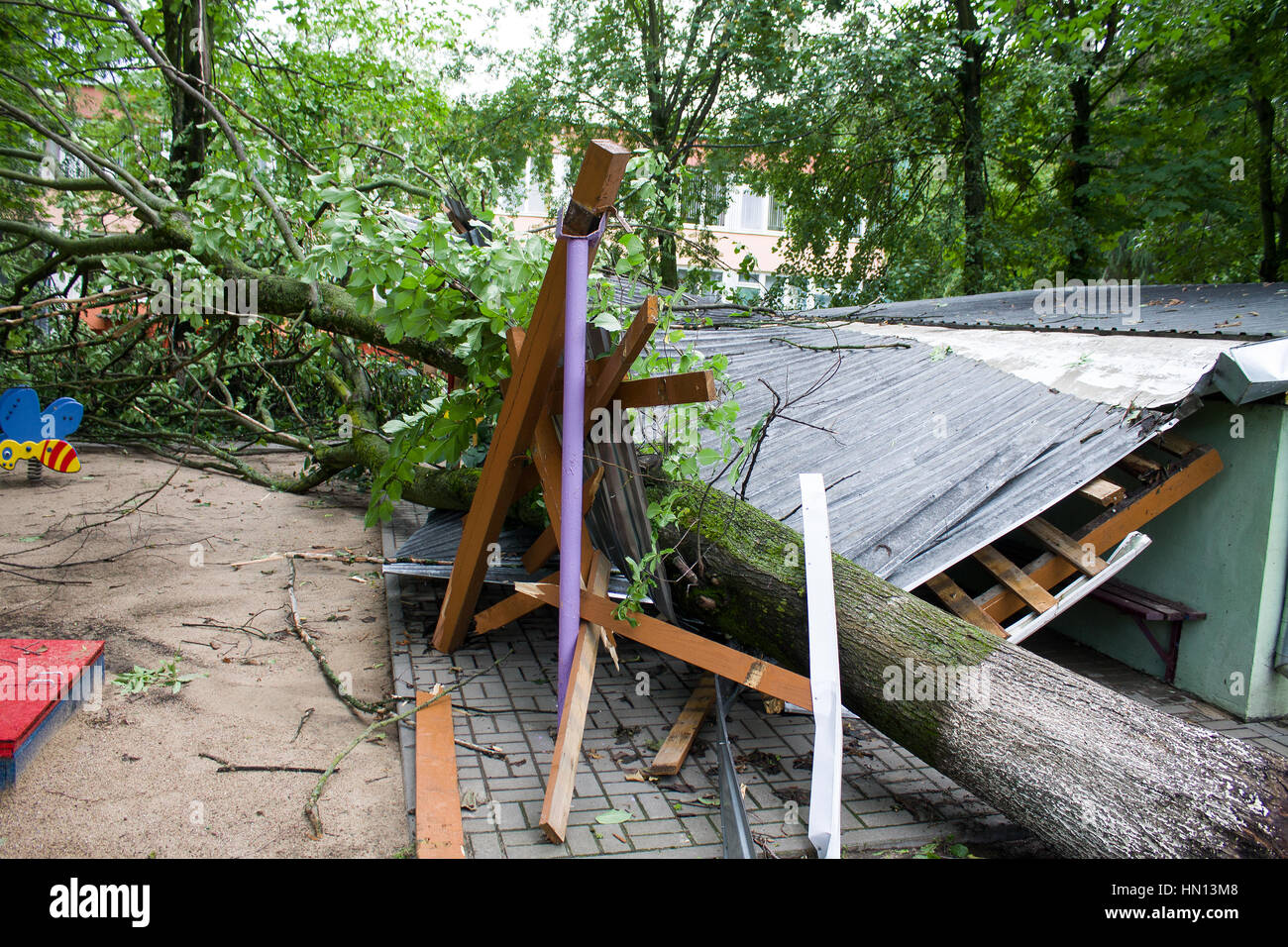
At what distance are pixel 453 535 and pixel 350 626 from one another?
39.2 inches

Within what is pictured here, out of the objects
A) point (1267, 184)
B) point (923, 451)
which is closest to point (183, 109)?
point (923, 451)

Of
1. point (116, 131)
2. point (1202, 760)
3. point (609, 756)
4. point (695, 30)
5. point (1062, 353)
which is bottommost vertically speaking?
point (609, 756)

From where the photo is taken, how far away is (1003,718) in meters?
3.61

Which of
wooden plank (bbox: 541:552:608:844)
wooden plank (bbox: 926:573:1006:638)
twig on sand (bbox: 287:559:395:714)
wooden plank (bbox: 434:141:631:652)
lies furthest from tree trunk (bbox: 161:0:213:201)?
wooden plank (bbox: 926:573:1006:638)

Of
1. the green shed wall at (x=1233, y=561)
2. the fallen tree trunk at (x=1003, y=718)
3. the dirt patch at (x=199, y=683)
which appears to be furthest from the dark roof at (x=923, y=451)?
the dirt patch at (x=199, y=683)

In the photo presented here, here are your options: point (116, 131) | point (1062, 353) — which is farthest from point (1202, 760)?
point (116, 131)

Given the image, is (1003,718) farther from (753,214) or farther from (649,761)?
(753,214)

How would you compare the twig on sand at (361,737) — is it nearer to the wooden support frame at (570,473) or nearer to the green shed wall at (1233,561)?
the wooden support frame at (570,473)

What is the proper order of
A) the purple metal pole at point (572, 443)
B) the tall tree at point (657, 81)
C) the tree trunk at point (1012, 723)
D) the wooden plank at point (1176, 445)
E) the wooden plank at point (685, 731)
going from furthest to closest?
the tall tree at point (657, 81), the wooden plank at point (1176, 445), the wooden plank at point (685, 731), the purple metal pole at point (572, 443), the tree trunk at point (1012, 723)

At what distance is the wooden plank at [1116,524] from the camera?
5.25 m

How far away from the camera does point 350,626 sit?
6.48 m

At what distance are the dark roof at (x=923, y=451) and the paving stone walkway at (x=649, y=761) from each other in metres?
1.08
